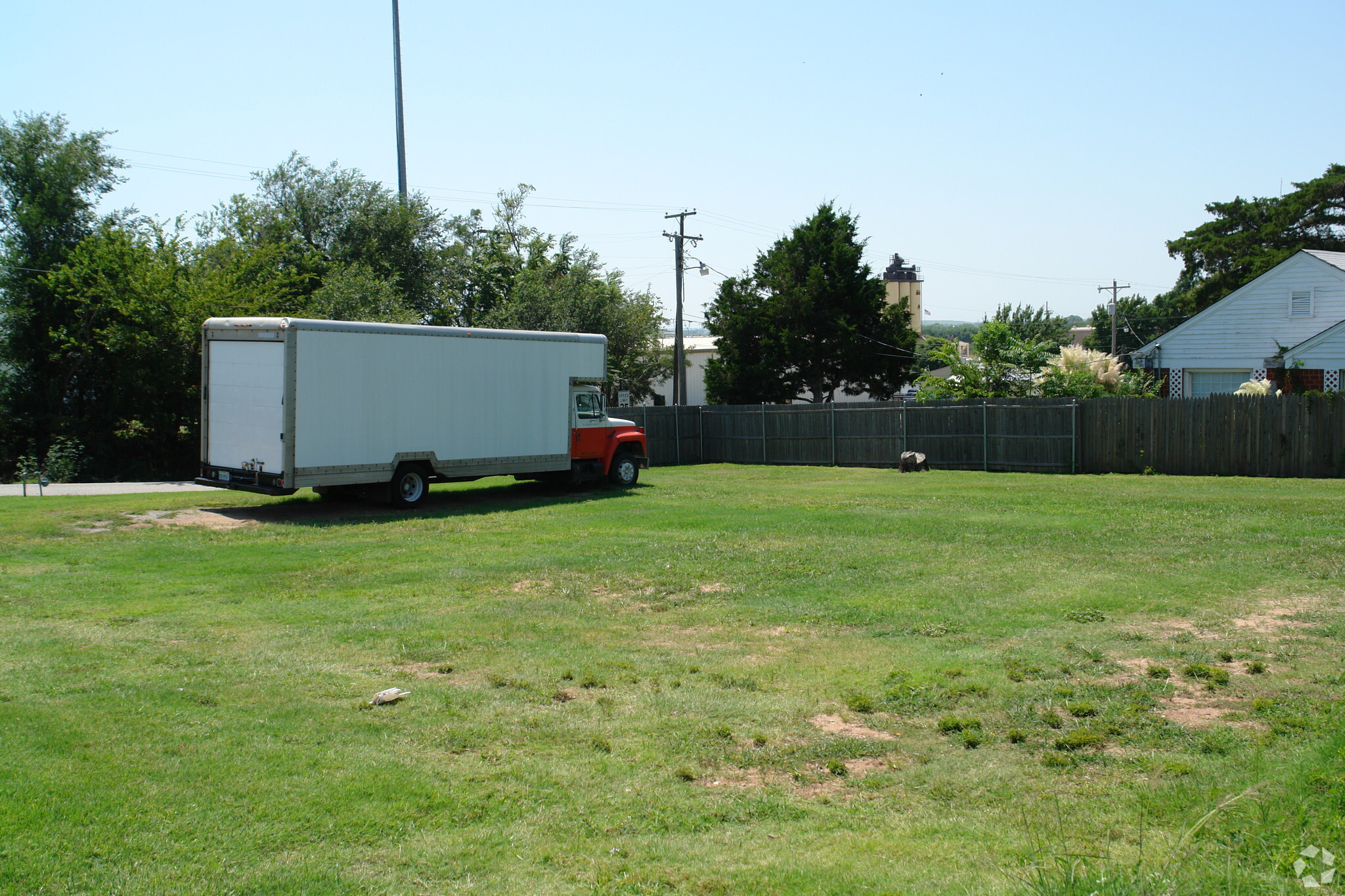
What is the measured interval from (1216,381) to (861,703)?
114 ft

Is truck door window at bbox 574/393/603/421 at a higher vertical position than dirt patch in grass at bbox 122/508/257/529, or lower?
higher

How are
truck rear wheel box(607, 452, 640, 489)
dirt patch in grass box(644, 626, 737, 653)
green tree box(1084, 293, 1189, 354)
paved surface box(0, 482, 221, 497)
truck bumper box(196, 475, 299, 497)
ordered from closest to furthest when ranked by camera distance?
dirt patch in grass box(644, 626, 737, 653) < truck bumper box(196, 475, 299, 497) < paved surface box(0, 482, 221, 497) < truck rear wheel box(607, 452, 640, 489) < green tree box(1084, 293, 1189, 354)

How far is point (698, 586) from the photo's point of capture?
10.8 meters

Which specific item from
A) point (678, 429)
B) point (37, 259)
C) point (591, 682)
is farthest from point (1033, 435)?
point (37, 259)

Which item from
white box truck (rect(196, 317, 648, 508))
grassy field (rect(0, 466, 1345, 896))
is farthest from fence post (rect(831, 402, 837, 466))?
grassy field (rect(0, 466, 1345, 896))

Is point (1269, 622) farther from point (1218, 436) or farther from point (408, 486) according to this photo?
point (1218, 436)

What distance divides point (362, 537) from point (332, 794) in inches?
407

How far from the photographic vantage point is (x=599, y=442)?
71.7 feet

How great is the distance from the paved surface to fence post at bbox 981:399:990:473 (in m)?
19.7

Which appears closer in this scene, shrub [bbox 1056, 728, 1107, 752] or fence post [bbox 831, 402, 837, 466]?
shrub [bbox 1056, 728, 1107, 752]

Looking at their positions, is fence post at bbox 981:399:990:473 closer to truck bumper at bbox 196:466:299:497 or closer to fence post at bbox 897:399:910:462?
fence post at bbox 897:399:910:462

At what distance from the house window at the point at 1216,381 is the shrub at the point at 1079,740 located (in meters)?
33.2

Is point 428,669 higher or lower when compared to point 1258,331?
lower

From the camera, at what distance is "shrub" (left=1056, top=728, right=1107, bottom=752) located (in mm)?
5691
